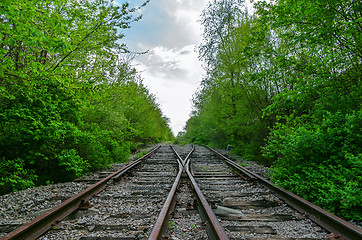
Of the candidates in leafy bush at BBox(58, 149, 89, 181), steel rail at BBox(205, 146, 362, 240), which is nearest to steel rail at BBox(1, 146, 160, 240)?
leafy bush at BBox(58, 149, 89, 181)

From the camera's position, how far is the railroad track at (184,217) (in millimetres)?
2699

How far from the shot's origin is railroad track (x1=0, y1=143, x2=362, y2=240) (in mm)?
2699

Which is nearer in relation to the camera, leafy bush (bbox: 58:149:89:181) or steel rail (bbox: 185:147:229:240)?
steel rail (bbox: 185:147:229:240)

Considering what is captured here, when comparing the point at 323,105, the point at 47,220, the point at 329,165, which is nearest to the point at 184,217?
the point at 47,220

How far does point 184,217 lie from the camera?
132 inches

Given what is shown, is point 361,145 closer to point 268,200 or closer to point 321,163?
point 321,163

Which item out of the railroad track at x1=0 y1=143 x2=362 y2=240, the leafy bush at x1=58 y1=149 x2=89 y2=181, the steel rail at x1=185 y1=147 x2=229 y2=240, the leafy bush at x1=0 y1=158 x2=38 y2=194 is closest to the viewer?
the steel rail at x1=185 y1=147 x2=229 y2=240

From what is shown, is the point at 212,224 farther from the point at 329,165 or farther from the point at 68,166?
the point at 68,166

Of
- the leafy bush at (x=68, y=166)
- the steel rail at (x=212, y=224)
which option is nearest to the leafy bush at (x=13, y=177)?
the leafy bush at (x=68, y=166)

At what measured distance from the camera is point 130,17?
544cm

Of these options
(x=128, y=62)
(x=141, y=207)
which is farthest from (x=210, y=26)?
(x=141, y=207)

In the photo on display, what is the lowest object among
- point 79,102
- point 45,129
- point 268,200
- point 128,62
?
point 268,200

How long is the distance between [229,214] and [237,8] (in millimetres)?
14056

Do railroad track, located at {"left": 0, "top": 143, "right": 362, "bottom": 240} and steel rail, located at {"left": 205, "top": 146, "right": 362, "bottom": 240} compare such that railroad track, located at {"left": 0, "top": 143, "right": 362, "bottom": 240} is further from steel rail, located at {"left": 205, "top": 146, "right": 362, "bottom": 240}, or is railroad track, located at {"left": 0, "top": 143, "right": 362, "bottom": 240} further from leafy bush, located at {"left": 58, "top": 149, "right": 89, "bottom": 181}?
leafy bush, located at {"left": 58, "top": 149, "right": 89, "bottom": 181}
